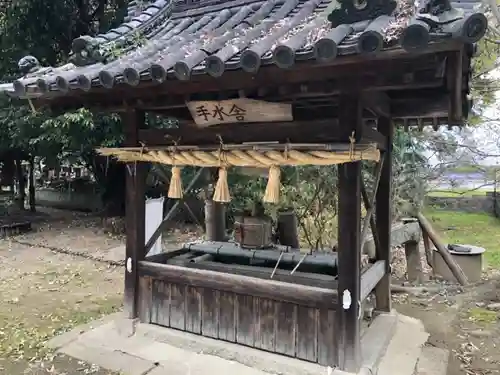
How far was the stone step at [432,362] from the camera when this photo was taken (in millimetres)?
3985

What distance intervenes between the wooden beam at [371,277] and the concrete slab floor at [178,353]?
54 centimetres

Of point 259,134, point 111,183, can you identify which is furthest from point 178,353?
point 111,183

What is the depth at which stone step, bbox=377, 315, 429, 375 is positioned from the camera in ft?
12.8

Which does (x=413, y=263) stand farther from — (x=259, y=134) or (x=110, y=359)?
(x=110, y=359)

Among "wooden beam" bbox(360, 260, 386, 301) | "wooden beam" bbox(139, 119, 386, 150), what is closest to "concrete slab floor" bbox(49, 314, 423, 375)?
"wooden beam" bbox(360, 260, 386, 301)

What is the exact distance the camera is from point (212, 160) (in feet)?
12.7

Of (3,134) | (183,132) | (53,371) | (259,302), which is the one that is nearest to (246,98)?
(183,132)

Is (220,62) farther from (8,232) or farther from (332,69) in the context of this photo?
(8,232)

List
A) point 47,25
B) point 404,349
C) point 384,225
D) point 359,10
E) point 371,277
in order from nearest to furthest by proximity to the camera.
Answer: point 359,10 → point 404,349 → point 371,277 → point 384,225 → point 47,25

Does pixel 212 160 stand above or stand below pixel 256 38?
below

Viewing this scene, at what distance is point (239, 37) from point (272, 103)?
0.61 m

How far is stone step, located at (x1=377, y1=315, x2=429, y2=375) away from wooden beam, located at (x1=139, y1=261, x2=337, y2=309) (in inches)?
36.4

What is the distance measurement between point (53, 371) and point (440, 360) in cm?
384

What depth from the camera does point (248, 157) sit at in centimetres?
365
